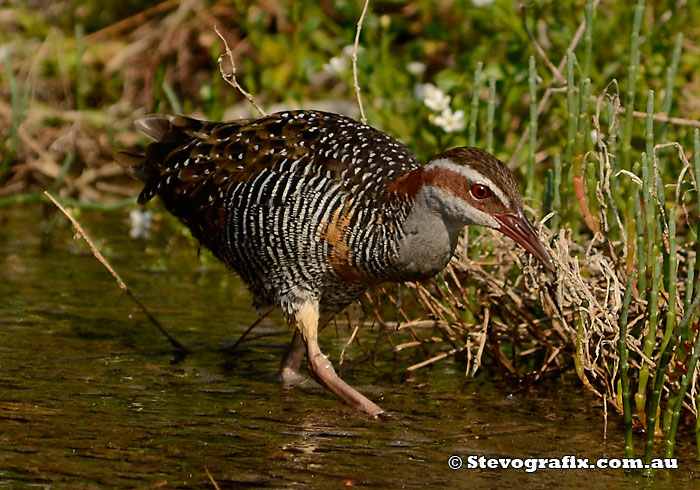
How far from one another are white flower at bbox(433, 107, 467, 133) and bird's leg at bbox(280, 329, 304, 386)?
1619mm

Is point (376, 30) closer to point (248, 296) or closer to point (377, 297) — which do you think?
point (248, 296)

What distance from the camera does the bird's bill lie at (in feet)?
16.3

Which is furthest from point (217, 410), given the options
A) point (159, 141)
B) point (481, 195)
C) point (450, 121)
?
point (450, 121)

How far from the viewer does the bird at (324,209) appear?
5117mm

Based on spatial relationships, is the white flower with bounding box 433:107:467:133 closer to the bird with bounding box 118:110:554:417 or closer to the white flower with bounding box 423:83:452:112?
the white flower with bounding box 423:83:452:112

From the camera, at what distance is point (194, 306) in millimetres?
7191

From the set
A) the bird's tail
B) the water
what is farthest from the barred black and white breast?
the water

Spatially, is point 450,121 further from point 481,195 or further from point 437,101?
point 481,195

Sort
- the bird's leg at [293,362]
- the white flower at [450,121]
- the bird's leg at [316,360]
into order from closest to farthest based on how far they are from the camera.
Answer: the bird's leg at [316,360]
the bird's leg at [293,362]
the white flower at [450,121]

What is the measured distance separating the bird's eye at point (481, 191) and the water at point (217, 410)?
100 centimetres

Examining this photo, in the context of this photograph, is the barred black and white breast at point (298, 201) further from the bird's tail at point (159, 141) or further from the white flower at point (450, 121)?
the white flower at point (450, 121)

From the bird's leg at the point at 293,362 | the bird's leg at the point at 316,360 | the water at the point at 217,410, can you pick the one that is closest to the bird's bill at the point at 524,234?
the water at the point at 217,410

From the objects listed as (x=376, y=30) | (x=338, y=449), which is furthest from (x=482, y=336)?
(x=376, y=30)

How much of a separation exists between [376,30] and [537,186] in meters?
2.90
